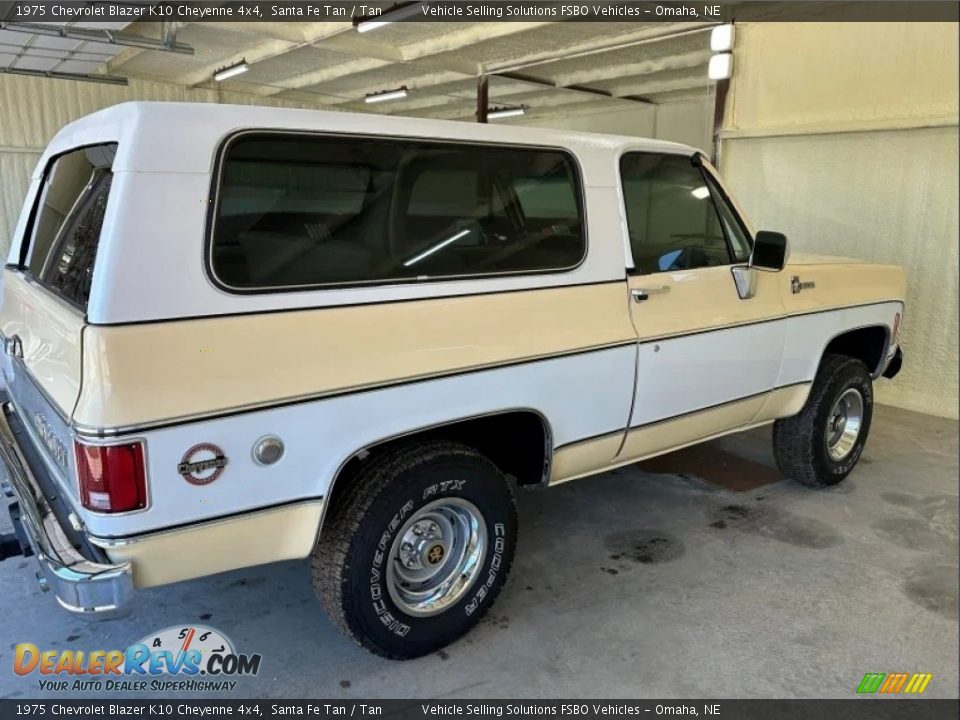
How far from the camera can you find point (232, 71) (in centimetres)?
1286

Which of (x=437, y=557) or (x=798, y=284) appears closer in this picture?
(x=437, y=557)

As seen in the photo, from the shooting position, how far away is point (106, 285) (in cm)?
194

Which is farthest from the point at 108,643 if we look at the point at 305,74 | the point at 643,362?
the point at 305,74

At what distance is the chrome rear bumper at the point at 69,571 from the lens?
1.98m

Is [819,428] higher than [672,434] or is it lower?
lower

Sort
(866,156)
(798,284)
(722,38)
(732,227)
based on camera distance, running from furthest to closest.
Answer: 1. (722,38)
2. (866,156)
3. (798,284)
4. (732,227)

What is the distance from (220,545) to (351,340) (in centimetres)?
75

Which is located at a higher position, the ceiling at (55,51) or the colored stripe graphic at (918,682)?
the ceiling at (55,51)

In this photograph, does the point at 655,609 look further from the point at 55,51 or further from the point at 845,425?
the point at 55,51

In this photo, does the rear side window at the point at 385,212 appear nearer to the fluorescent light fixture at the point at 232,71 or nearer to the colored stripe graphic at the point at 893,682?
the colored stripe graphic at the point at 893,682

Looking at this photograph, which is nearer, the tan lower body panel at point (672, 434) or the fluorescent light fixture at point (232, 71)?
the tan lower body panel at point (672, 434)

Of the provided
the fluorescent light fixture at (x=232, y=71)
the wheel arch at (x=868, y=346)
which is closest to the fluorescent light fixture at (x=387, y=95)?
the fluorescent light fixture at (x=232, y=71)

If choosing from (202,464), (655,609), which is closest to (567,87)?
(655,609)

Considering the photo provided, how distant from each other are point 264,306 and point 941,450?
210 inches
